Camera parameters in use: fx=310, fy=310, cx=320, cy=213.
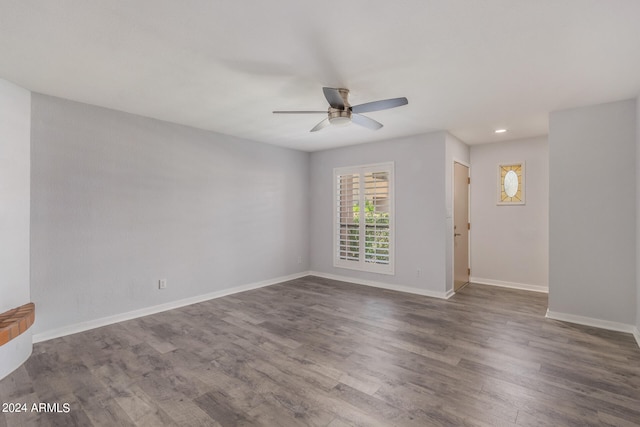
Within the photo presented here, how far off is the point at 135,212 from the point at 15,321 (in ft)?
5.30

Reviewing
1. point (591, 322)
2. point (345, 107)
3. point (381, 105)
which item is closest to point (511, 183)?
point (591, 322)

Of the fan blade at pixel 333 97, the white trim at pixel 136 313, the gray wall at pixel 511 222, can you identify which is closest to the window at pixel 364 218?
the white trim at pixel 136 313

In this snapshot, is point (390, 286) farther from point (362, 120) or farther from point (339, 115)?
point (339, 115)

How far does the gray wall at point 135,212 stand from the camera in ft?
10.4

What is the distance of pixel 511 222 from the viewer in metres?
5.20

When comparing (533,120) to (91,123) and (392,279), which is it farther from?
(91,123)

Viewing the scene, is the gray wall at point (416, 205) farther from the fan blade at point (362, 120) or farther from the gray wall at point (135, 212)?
the gray wall at point (135, 212)

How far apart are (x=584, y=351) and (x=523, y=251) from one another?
254 cm

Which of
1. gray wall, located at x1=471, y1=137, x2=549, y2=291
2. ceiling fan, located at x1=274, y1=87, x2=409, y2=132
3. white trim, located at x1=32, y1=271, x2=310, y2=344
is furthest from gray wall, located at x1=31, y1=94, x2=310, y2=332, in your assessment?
gray wall, located at x1=471, y1=137, x2=549, y2=291

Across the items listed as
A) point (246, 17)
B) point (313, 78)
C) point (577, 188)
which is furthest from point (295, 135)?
point (577, 188)

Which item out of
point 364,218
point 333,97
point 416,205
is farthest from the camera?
point 364,218

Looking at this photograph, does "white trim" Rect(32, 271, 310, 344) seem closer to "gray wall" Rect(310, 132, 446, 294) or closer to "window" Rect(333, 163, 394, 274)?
"window" Rect(333, 163, 394, 274)

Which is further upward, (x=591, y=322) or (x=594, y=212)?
(x=594, y=212)

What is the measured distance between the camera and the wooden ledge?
227 cm
